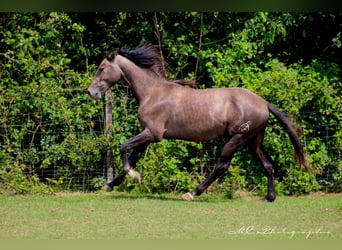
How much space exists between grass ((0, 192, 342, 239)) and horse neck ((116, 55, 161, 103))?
61.7 inches

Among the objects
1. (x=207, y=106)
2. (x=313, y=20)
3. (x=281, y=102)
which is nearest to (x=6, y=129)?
(x=207, y=106)

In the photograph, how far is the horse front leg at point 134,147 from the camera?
26.3ft

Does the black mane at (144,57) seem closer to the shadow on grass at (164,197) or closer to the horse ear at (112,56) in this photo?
the horse ear at (112,56)

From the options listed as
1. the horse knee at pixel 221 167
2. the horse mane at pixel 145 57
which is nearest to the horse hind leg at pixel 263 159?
the horse knee at pixel 221 167

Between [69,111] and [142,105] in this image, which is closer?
[142,105]

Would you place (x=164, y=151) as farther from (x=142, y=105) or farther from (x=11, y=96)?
(x=11, y=96)

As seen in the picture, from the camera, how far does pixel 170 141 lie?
9.49m

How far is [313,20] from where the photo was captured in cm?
1183

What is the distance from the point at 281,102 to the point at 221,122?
5.94ft

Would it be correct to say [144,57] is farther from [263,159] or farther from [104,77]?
[263,159]

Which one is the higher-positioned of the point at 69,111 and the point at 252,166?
the point at 69,111
